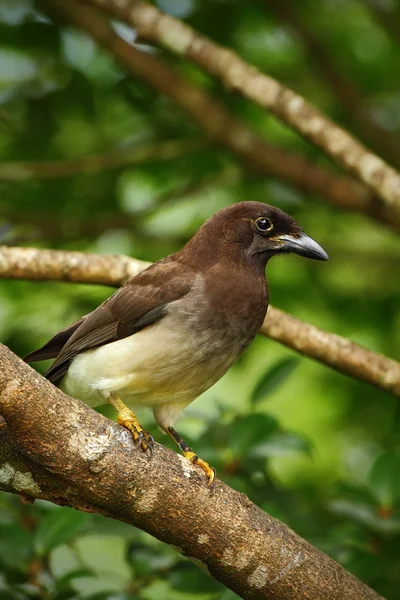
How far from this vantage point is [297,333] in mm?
4270

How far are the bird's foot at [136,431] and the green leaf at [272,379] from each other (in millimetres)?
648

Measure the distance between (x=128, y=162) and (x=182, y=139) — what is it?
16.7 inches

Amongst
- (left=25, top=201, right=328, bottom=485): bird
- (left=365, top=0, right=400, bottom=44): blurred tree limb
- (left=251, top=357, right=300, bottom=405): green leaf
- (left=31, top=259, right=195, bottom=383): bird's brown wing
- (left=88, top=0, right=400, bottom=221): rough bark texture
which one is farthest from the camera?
(left=365, top=0, right=400, bottom=44): blurred tree limb

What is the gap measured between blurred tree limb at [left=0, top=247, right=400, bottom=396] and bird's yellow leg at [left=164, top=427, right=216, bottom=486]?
636 mm

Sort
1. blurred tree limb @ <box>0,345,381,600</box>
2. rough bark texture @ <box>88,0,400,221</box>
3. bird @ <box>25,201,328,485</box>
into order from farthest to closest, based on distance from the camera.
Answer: rough bark texture @ <box>88,0,400,221</box> → bird @ <box>25,201,328,485</box> → blurred tree limb @ <box>0,345,381,600</box>

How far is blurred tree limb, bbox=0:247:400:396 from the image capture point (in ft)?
13.8

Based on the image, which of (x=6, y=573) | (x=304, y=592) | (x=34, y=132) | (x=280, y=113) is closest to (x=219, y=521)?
(x=304, y=592)

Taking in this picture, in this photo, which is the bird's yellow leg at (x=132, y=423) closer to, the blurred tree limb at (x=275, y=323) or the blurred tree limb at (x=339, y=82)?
the blurred tree limb at (x=275, y=323)

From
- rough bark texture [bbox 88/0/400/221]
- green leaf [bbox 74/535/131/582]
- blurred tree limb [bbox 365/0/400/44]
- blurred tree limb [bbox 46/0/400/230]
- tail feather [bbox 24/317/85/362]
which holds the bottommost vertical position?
green leaf [bbox 74/535/131/582]

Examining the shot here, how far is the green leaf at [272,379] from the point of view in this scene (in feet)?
13.7

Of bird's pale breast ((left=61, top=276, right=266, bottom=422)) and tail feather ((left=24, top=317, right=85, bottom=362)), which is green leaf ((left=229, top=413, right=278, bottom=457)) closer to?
bird's pale breast ((left=61, top=276, right=266, bottom=422))

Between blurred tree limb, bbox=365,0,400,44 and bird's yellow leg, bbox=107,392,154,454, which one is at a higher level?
blurred tree limb, bbox=365,0,400,44

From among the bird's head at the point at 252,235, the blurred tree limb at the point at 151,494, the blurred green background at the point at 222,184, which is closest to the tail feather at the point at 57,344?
the blurred green background at the point at 222,184

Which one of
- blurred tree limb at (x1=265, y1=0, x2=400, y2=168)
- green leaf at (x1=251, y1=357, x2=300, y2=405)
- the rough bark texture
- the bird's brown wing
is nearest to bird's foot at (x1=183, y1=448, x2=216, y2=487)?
green leaf at (x1=251, y1=357, x2=300, y2=405)
